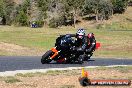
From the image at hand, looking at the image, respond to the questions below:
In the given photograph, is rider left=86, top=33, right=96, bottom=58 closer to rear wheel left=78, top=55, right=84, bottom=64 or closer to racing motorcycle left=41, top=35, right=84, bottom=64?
racing motorcycle left=41, top=35, right=84, bottom=64

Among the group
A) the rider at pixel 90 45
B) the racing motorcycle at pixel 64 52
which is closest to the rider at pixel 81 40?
the racing motorcycle at pixel 64 52

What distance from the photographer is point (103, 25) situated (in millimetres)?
107438

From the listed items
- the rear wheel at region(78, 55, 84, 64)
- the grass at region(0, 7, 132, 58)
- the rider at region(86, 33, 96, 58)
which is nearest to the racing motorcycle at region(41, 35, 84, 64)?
the rear wheel at region(78, 55, 84, 64)

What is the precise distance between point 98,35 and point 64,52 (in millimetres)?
36687

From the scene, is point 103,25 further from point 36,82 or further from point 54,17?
point 36,82

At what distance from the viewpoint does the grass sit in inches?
1598

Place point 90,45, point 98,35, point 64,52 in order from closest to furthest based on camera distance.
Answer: point 64,52 → point 90,45 → point 98,35

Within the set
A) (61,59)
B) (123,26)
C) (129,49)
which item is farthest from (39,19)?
(61,59)

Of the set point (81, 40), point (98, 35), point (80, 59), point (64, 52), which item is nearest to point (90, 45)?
point (81, 40)

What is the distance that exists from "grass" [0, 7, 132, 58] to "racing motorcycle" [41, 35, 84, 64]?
32.8 feet

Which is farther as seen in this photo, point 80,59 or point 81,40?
point 81,40

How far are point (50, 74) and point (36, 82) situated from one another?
2.36 m

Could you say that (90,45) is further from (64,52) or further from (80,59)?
(64,52)

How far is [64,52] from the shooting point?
21.7 metres
